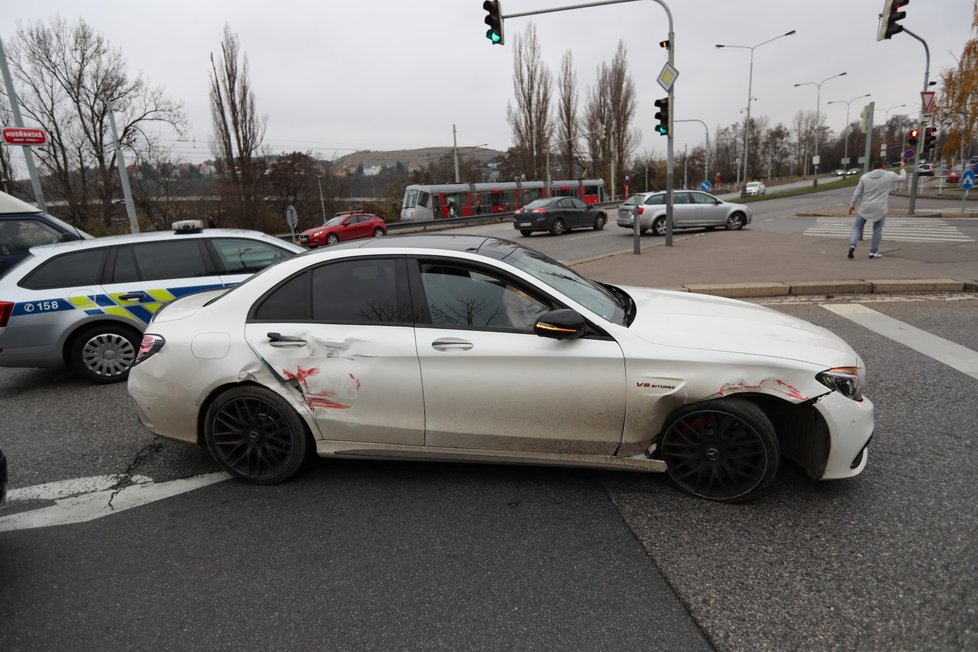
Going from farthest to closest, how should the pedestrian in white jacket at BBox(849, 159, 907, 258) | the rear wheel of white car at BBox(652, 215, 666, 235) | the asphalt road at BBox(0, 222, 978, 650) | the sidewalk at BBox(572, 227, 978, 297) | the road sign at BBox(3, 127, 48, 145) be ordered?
the rear wheel of white car at BBox(652, 215, 666, 235), the road sign at BBox(3, 127, 48, 145), the pedestrian in white jacket at BBox(849, 159, 907, 258), the sidewalk at BBox(572, 227, 978, 297), the asphalt road at BBox(0, 222, 978, 650)

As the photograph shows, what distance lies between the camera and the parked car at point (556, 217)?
22594 millimetres

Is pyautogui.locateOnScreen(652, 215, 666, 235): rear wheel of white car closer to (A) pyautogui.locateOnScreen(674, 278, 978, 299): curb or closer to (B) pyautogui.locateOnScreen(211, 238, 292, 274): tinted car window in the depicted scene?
(A) pyautogui.locateOnScreen(674, 278, 978, 299): curb

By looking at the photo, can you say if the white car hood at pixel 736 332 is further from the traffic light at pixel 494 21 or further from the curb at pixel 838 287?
the traffic light at pixel 494 21

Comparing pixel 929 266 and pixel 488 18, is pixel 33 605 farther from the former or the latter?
pixel 488 18

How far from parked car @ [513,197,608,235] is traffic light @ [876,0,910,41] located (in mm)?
11214

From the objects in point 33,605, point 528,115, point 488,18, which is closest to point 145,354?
point 33,605

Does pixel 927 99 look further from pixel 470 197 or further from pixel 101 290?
pixel 101 290

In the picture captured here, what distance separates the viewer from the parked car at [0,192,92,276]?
8273 mm

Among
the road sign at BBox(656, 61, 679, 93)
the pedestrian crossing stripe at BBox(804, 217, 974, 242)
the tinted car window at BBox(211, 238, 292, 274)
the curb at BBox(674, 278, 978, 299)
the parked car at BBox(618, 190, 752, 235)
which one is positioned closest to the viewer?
the tinted car window at BBox(211, 238, 292, 274)

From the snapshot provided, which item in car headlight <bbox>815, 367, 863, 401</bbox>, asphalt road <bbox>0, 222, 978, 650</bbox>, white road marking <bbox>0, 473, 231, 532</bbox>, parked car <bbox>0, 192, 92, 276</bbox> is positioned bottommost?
asphalt road <bbox>0, 222, 978, 650</bbox>

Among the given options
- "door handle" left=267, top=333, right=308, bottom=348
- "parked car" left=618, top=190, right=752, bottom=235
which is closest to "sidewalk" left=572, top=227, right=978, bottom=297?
"parked car" left=618, top=190, right=752, bottom=235

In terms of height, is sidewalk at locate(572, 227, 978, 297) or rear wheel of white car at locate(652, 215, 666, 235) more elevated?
rear wheel of white car at locate(652, 215, 666, 235)

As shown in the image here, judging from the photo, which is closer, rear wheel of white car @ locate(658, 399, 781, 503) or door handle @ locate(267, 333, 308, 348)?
rear wheel of white car @ locate(658, 399, 781, 503)

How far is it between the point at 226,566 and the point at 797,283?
852 centimetres
